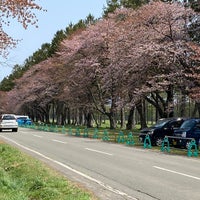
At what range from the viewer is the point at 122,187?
1070 centimetres

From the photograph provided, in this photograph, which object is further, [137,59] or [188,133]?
[137,59]

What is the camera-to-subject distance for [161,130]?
2667cm

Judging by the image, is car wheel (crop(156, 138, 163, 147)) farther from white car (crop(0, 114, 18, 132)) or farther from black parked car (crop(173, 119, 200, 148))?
white car (crop(0, 114, 18, 132))

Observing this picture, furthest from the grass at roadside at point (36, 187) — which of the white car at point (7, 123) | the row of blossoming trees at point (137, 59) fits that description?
the white car at point (7, 123)

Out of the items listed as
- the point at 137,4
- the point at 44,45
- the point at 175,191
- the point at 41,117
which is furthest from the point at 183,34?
the point at 41,117

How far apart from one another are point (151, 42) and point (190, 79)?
402cm

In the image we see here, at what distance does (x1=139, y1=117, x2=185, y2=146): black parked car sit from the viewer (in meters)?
26.3

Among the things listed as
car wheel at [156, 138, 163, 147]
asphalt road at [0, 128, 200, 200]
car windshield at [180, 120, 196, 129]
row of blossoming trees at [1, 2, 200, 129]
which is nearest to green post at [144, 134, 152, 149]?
car wheel at [156, 138, 163, 147]

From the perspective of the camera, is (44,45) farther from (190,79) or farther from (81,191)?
(81,191)

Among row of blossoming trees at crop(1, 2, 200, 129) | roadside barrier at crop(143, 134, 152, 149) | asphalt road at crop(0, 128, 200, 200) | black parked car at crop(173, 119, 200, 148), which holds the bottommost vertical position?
asphalt road at crop(0, 128, 200, 200)

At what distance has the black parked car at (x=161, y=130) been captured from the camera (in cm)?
2633

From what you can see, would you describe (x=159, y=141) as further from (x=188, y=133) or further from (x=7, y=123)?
(x=7, y=123)

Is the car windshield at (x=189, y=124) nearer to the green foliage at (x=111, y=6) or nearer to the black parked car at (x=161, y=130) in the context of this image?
the black parked car at (x=161, y=130)

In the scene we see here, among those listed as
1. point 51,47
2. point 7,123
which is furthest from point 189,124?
point 51,47
